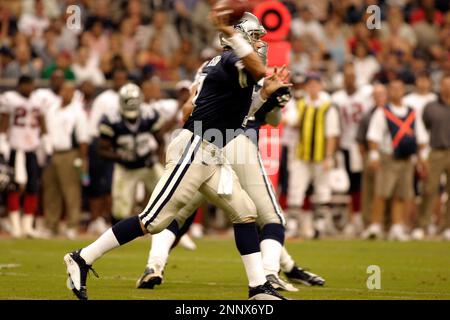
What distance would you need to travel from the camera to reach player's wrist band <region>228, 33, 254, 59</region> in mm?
8000

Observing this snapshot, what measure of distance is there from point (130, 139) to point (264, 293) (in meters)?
6.14

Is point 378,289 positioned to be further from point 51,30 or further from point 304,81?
point 51,30

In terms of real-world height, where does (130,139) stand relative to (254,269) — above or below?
above

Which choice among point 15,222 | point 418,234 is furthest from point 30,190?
point 418,234

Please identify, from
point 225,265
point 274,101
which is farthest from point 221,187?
point 225,265

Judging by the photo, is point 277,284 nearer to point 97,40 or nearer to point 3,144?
point 3,144

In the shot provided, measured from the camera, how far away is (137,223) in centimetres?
856

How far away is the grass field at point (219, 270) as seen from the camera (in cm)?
916

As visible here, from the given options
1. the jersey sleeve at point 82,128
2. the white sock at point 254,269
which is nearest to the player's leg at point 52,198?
the jersey sleeve at point 82,128

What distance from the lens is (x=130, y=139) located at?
560 inches

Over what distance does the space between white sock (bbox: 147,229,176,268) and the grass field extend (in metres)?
0.24

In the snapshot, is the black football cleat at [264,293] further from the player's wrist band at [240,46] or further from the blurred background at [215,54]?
the blurred background at [215,54]

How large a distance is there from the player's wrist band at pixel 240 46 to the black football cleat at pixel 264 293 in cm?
167

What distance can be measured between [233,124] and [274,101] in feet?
3.64
